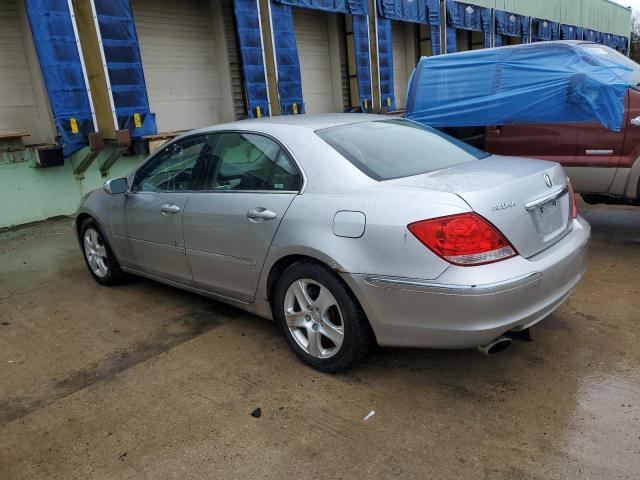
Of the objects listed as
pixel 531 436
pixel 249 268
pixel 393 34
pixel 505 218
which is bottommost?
pixel 531 436

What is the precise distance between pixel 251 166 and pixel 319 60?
36.5 feet

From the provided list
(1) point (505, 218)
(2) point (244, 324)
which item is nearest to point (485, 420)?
(1) point (505, 218)

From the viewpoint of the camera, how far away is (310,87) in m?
13.5

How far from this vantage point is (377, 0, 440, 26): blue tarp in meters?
14.6

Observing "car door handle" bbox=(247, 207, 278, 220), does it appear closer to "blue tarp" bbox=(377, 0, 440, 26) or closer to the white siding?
the white siding

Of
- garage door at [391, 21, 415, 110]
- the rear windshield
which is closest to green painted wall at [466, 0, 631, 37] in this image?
garage door at [391, 21, 415, 110]

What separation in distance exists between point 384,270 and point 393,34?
15845 mm

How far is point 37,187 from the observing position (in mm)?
7797

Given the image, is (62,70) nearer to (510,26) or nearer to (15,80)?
(15,80)

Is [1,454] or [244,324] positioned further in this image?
[244,324]

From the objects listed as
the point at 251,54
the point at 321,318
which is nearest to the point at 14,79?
the point at 251,54

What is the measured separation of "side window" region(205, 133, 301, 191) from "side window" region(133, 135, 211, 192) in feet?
0.56

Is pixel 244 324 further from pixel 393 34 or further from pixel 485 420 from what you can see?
pixel 393 34

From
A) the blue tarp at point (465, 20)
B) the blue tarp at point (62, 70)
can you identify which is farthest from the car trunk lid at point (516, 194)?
the blue tarp at point (465, 20)
